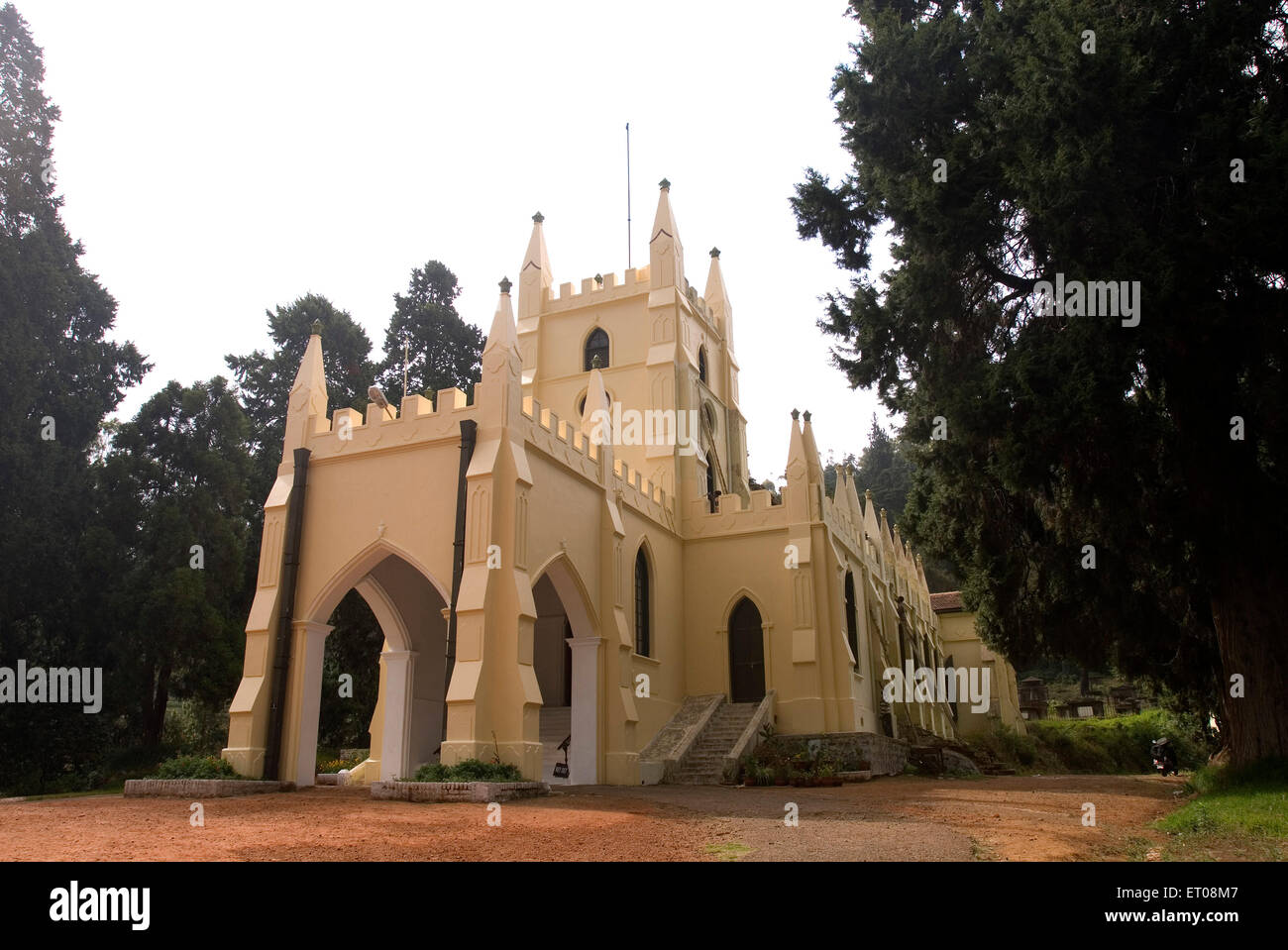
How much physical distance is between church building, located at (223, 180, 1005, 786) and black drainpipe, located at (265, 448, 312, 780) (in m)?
0.04

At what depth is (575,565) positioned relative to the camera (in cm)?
1889

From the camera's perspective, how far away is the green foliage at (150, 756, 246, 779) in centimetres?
1552

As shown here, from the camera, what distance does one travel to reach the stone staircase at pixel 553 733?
20.5 meters

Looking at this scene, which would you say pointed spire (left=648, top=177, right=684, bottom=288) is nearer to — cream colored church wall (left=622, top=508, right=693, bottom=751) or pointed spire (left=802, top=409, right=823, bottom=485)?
pointed spire (left=802, top=409, right=823, bottom=485)

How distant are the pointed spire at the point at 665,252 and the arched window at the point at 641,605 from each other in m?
8.91

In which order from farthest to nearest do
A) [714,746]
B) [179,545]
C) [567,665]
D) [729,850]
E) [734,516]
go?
[179,545] → [734,516] → [567,665] → [714,746] → [729,850]

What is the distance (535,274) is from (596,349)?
11.1 feet

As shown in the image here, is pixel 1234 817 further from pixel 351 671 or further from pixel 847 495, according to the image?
pixel 351 671

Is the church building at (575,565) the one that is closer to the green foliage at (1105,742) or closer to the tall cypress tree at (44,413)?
the tall cypress tree at (44,413)

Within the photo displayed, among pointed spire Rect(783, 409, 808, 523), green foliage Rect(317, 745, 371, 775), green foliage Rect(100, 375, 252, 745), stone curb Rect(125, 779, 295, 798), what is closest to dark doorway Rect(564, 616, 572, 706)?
green foliage Rect(317, 745, 371, 775)

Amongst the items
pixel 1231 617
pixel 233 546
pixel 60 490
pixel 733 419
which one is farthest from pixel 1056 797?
Result: pixel 60 490

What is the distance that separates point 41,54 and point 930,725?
3894 cm

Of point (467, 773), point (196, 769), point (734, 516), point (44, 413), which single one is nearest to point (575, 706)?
point (467, 773)

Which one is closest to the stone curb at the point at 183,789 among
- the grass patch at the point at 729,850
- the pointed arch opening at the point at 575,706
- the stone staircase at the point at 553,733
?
the pointed arch opening at the point at 575,706
